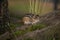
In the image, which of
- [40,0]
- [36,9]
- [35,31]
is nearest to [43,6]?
[40,0]

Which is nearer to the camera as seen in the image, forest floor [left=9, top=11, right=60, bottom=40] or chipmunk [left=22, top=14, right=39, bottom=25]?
forest floor [left=9, top=11, right=60, bottom=40]

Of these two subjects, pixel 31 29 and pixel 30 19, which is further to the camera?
pixel 30 19

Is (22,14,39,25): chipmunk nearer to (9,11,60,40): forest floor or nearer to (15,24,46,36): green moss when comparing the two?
(9,11,60,40): forest floor

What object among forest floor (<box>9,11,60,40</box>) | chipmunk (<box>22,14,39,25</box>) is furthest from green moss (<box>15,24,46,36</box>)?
chipmunk (<box>22,14,39,25</box>)

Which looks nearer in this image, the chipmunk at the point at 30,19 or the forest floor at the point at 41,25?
the forest floor at the point at 41,25

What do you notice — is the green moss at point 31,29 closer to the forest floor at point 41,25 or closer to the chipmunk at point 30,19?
the forest floor at point 41,25

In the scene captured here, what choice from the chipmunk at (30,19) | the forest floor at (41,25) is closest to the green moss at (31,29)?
the forest floor at (41,25)

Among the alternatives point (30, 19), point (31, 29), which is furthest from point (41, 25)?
point (30, 19)

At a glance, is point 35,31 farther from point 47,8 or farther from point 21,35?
point 47,8

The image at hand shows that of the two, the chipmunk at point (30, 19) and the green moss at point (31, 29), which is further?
the chipmunk at point (30, 19)

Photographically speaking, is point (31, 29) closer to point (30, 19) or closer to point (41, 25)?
point (41, 25)

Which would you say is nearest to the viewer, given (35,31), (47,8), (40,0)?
(35,31)
